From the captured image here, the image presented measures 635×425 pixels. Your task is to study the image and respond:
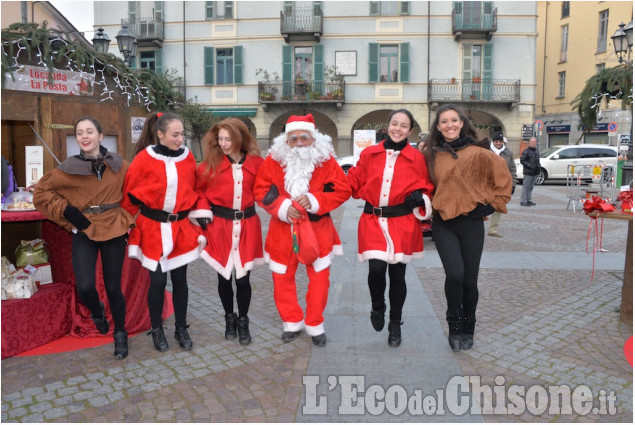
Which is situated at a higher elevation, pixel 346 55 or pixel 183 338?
pixel 346 55

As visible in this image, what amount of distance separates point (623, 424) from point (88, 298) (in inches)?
131

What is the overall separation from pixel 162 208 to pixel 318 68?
21210 mm

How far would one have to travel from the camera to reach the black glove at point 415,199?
3.57 metres

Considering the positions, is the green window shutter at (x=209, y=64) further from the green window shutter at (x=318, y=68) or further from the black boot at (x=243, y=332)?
the black boot at (x=243, y=332)

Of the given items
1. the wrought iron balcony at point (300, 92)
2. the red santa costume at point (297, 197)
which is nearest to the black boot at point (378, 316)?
the red santa costume at point (297, 197)

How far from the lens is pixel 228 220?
12.3ft

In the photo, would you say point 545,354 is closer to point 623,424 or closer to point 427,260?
point 623,424

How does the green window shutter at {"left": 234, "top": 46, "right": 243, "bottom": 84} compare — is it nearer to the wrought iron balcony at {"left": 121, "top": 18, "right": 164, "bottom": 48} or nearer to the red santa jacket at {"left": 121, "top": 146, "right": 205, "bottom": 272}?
the wrought iron balcony at {"left": 121, "top": 18, "right": 164, "bottom": 48}

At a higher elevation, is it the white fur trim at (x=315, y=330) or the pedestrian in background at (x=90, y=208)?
the pedestrian in background at (x=90, y=208)

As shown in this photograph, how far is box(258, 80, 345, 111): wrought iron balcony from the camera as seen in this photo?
23.4 m

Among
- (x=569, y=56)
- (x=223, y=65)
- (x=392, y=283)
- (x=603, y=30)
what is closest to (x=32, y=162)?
(x=392, y=283)

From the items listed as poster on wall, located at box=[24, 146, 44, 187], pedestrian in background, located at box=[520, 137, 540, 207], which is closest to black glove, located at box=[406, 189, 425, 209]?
poster on wall, located at box=[24, 146, 44, 187]

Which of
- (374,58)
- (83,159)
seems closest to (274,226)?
(83,159)

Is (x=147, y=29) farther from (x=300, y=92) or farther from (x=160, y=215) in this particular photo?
(x=160, y=215)
